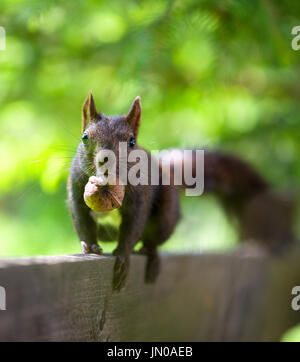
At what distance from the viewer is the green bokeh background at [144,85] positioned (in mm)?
1126

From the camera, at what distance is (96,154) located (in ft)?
2.53

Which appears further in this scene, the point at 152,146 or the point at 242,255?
the point at 242,255

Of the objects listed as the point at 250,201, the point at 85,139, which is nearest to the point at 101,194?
the point at 85,139

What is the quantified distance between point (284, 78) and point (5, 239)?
4.57ft

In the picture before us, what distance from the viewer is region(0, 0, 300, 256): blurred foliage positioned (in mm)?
1126

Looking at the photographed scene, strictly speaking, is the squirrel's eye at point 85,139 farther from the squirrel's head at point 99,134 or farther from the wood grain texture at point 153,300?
the wood grain texture at point 153,300

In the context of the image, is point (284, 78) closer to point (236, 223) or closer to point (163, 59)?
point (236, 223)

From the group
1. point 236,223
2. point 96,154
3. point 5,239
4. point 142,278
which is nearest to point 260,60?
point 236,223

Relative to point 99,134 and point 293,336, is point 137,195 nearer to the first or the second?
point 99,134

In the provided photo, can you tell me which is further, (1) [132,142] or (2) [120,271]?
(2) [120,271]

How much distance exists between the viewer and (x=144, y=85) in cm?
114

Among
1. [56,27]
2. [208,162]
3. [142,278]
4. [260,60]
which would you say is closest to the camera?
[142,278]

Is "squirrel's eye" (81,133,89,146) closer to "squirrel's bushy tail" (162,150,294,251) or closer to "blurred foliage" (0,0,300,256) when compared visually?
"blurred foliage" (0,0,300,256)

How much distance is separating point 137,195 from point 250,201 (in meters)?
1.32
